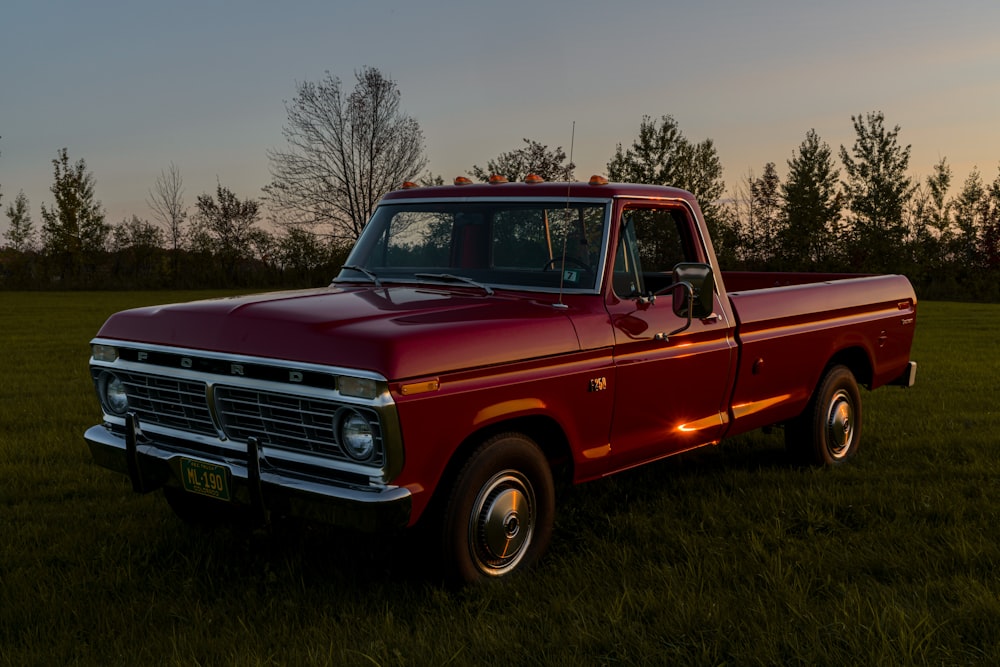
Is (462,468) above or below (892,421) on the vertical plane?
above

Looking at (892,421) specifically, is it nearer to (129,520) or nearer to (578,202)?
(578,202)

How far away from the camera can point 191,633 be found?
4.04m

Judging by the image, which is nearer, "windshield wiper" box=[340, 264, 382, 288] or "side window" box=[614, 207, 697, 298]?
"side window" box=[614, 207, 697, 298]

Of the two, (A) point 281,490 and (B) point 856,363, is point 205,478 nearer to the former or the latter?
(A) point 281,490

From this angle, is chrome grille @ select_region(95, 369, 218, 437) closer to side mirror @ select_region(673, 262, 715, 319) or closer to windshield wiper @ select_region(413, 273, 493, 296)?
windshield wiper @ select_region(413, 273, 493, 296)

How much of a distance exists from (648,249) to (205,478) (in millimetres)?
3004

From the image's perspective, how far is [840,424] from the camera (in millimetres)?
7176

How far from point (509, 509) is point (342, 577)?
0.93 meters

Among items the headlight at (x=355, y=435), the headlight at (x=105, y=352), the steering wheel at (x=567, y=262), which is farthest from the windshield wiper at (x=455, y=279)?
the headlight at (x=105, y=352)

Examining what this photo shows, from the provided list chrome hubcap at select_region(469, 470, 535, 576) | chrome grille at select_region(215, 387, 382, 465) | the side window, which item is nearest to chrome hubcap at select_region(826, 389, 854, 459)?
the side window

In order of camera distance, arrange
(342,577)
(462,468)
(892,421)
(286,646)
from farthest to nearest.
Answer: (892,421) < (342,577) < (462,468) < (286,646)

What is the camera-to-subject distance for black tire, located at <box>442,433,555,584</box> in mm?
4238

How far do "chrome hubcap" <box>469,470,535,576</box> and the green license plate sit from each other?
1152 millimetres

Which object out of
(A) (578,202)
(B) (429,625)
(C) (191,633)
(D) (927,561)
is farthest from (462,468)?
(D) (927,561)
